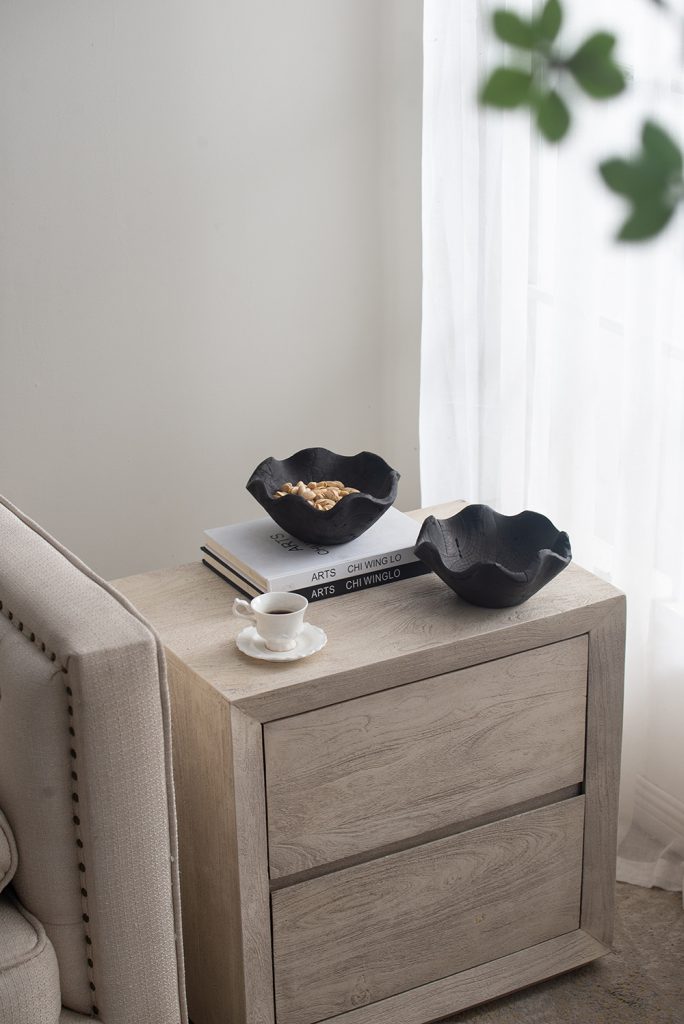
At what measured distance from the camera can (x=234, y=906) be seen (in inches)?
56.1

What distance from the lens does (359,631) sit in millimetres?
1482

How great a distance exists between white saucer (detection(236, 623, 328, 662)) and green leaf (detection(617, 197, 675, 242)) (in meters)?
1.15

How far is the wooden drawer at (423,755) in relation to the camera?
1.40 m

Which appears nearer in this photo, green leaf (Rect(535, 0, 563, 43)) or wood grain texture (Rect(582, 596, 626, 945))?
green leaf (Rect(535, 0, 563, 43))

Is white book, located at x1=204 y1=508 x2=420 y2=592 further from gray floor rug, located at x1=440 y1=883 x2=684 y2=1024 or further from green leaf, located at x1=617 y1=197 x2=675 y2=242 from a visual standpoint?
green leaf, located at x1=617 y1=197 x2=675 y2=242

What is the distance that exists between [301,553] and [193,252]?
2.36ft

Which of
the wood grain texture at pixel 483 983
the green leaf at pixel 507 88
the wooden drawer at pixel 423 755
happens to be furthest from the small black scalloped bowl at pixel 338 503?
the green leaf at pixel 507 88

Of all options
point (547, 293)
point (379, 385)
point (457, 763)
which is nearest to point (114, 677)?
point (457, 763)

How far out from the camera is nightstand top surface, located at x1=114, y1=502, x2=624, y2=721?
4.52 feet

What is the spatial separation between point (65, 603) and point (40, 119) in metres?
0.99

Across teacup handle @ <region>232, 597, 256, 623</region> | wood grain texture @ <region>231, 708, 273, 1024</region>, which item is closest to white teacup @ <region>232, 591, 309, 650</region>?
teacup handle @ <region>232, 597, 256, 623</region>

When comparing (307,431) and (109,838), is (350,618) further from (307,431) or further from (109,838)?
(307,431)

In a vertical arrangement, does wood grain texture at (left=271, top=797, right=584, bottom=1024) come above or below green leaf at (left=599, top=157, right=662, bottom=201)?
below

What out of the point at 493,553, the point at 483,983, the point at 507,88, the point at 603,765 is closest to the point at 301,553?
the point at 493,553
